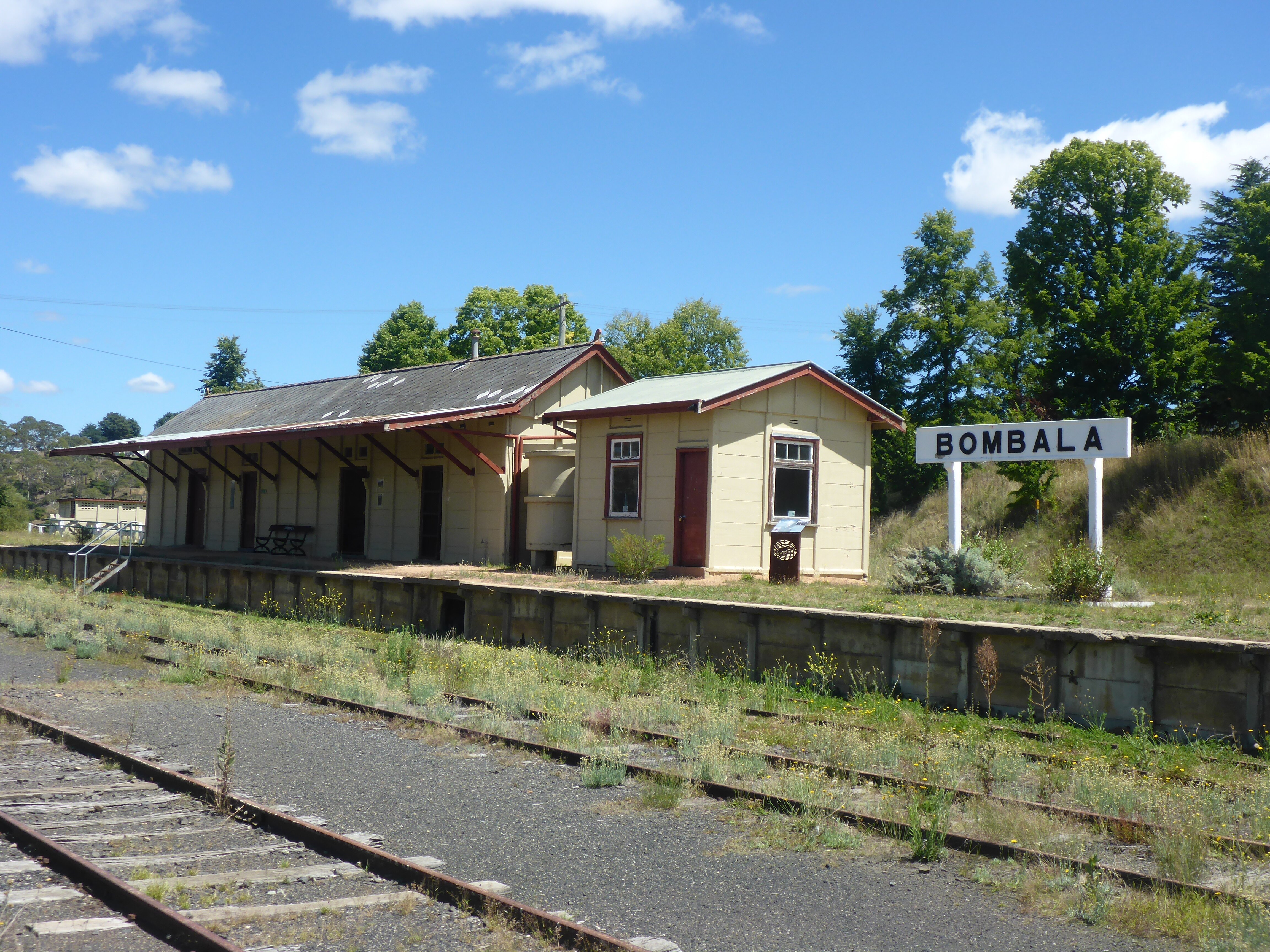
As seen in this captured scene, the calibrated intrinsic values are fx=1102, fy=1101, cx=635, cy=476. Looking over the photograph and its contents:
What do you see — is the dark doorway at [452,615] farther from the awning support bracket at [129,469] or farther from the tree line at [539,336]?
the tree line at [539,336]

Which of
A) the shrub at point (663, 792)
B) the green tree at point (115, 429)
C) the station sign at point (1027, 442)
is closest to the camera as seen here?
the shrub at point (663, 792)

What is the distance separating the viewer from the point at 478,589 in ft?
56.4

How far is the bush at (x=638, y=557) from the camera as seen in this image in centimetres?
1781

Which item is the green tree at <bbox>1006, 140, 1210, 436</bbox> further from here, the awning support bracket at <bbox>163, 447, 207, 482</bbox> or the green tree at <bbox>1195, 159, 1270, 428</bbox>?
the awning support bracket at <bbox>163, 447, 207, 482</bbox>

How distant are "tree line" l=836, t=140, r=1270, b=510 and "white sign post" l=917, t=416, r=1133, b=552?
10128mm

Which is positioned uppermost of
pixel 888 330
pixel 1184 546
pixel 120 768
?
pixel 888 330

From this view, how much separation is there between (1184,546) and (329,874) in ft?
67.3

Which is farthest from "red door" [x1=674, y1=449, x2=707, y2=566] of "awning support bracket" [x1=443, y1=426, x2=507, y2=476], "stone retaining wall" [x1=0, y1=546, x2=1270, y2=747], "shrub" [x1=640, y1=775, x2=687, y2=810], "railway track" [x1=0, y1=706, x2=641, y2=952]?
"railway track" [x1=0, y1=706, x2=641, y2=952]

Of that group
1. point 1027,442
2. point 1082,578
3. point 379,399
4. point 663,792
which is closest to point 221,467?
point 379,399

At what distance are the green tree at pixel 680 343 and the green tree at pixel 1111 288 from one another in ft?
82.9

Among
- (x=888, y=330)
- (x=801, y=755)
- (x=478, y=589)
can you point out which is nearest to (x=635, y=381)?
(x=478, y=589)

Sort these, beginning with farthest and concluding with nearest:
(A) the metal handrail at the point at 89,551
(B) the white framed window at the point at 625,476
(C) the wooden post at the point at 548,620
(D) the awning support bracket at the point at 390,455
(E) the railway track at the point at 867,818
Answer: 1. (A) the metal handrail at the point at 89,551
2. (D) the awning support bracket at the point at 390,455
3. (B) the white framed window at the point at 625,476
4. (C) the wooden post at the point at 548,620
5. (E) the railway track at the point at 867,818

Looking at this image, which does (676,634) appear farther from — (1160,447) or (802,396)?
(1160,447)

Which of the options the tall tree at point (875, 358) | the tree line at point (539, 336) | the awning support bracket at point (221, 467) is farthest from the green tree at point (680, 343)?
the awning support bracket at point (221, 467)
